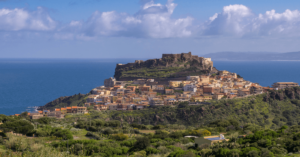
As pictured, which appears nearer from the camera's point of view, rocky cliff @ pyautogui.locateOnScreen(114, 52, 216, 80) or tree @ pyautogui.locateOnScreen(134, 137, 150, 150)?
tree @ pyautogui.locateOnScreen(134, 137, 150, 150)

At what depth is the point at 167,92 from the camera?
57.3 meters

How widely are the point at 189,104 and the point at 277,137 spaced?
93.1ft

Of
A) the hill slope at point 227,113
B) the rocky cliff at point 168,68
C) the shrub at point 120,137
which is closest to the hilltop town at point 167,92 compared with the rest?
the rocky cliff at point 168,68

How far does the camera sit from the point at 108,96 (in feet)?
176

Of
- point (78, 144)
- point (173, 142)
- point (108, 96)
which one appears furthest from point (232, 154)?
point (108, 96)

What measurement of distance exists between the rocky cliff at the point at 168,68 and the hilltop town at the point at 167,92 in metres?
2.27

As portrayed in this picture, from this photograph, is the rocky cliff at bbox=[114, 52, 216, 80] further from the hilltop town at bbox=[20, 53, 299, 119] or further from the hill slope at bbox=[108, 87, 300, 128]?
the hill slope at bbox=[108, 87, 300, 128]

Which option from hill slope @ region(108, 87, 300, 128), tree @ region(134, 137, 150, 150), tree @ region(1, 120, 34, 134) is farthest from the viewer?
hill slope @ region(108, 87, 300, 128)

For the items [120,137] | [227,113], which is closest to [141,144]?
[120,137]

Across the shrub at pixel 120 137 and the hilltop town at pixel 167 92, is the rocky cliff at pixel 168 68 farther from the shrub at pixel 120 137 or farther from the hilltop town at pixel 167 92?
the shrub at pixel 120 137

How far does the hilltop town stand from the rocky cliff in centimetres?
227

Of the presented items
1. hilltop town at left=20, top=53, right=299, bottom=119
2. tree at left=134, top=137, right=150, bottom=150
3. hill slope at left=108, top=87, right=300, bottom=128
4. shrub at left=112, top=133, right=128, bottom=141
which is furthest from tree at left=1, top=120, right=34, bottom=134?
hill slope at left=108, top=87, right=300, bottom=128

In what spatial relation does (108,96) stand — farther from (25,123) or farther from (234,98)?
(25,123)

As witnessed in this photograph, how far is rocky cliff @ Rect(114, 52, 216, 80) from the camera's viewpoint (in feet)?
230
